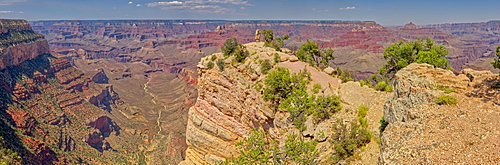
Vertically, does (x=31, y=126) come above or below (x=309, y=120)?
below

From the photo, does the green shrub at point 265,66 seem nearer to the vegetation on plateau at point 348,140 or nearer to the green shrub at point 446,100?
the vegetation on plateau at point 348,140

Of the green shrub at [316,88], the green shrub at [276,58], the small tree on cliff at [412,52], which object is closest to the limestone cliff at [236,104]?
the green shrub at [276,58]

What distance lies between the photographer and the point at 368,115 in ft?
79.4

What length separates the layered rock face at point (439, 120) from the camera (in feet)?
40.4

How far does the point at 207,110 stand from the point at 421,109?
27850 mm

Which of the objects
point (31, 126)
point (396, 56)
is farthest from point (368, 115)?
point (31, 126)

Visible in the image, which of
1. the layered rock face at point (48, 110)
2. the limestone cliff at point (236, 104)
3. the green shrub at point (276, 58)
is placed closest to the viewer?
the limestone cliff at point (236, 104)

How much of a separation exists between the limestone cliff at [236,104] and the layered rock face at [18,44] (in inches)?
4374

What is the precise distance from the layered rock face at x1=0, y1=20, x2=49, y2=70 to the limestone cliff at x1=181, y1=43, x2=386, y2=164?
111 metres

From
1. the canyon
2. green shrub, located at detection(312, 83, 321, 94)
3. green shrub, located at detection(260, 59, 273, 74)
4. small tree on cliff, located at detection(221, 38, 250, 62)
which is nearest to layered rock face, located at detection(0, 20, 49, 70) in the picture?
the canyon

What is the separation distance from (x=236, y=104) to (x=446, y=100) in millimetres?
23923

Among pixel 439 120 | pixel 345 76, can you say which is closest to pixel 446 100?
pixel 439 120

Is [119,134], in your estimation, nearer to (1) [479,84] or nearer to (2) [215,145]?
(2) [215,145]

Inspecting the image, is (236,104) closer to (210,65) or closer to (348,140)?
(210,65)
